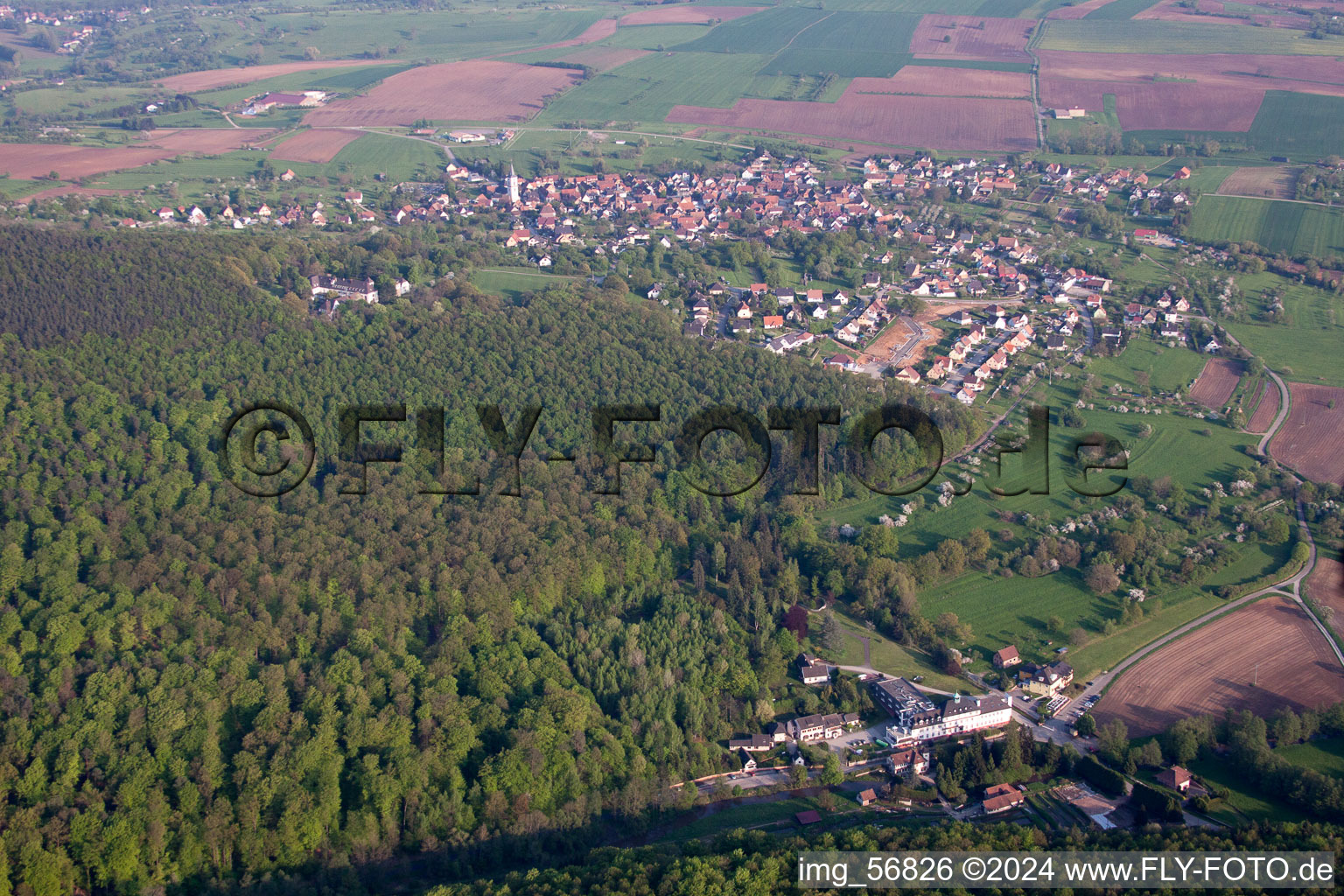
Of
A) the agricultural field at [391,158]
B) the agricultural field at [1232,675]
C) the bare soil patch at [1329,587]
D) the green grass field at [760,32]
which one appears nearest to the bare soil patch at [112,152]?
the agricultural field at [391,158]

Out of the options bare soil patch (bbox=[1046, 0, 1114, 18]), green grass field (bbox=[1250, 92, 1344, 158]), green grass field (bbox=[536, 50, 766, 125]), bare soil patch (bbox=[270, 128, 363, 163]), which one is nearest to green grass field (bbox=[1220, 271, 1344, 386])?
green grass field (bbox=[1250, 92, 1344, 158])

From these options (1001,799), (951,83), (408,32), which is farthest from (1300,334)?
(408,32)

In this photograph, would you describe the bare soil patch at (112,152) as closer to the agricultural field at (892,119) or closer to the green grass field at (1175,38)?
the agricultural field at (892,119)

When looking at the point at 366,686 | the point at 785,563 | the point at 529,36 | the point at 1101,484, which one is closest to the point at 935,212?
the point at 1101,484

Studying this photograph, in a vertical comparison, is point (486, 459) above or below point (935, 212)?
below

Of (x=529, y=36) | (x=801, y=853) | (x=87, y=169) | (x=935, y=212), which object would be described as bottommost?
(x=801, y=853)

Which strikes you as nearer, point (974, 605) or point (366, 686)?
point (366, 686)

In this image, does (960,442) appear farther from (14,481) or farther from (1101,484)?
(14,481)

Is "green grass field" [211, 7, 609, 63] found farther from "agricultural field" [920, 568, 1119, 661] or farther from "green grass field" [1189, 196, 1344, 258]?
A: "agricultural field" [920, 568, 1119, 661]
